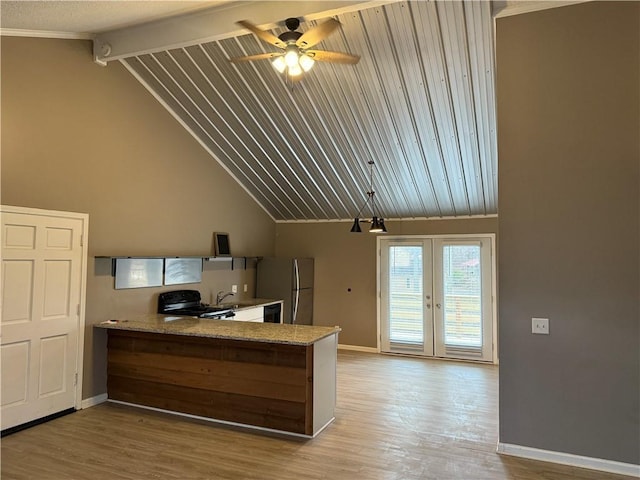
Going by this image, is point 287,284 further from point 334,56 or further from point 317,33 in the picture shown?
point 317,33

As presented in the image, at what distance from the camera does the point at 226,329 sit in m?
3.98

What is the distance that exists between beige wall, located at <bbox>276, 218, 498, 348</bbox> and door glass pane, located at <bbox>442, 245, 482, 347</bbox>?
0.55 meters

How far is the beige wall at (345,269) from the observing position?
731cm

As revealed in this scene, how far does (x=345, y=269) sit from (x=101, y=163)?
172 inches

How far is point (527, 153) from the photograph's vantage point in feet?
11.2

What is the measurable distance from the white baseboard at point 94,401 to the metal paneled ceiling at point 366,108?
3397mm

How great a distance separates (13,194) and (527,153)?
4329 mm

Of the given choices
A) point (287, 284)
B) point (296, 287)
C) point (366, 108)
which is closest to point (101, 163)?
point (366, 108)

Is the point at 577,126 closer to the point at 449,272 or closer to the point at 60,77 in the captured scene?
the point at 449,272

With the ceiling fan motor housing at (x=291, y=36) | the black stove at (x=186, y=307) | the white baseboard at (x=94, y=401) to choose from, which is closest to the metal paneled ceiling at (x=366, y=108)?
the ceiling fan motor housing at (x=291, y=36)

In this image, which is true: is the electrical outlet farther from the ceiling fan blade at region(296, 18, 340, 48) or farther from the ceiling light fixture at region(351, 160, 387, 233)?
the ceiling fan blade at region(296, 18, 340, 48)

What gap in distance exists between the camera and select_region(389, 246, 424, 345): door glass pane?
7.05 metres

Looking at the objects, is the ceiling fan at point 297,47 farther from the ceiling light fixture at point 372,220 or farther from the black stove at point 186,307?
the black stove at point 186,307

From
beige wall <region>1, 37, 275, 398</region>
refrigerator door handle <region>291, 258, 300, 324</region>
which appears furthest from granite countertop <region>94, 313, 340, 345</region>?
refrigerator door handle <region>291, 258, 300, 324</region>
